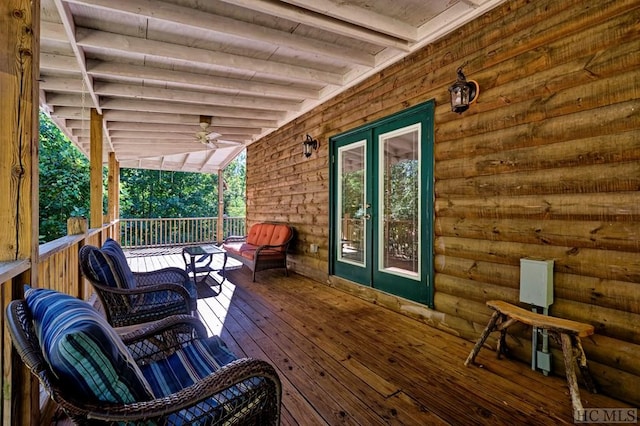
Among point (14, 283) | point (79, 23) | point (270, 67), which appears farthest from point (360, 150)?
point (14, 283)

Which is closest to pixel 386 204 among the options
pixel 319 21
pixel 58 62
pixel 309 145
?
pixel 309 145

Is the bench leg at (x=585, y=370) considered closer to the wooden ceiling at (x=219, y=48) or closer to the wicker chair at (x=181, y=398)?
the wicker chair at (x=181, y=398)

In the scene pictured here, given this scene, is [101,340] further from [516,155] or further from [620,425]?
[516,155]

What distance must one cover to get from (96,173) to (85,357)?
4.63m

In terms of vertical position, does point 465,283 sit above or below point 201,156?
below

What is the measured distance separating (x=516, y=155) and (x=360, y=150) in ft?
6.64

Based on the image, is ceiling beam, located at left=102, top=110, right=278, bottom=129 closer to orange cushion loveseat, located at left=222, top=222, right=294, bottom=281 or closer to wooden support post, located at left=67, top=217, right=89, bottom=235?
orange cushion loveseat, located at left=222, top=222, right=294, bottom=281

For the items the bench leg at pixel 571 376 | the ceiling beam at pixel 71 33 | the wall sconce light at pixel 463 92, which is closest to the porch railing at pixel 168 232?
the ceiling beam at pixel 71 33

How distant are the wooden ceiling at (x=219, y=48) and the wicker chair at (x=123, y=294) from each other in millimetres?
1909

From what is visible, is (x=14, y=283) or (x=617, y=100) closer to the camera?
(x=14, y=283)

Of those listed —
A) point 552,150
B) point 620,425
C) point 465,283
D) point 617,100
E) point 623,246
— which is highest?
point 617,100

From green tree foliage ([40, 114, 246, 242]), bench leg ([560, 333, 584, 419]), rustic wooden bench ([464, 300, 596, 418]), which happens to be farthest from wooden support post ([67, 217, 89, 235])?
green tree foliage ([40, 114, 246, 242])

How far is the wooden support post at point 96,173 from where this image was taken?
445 cm

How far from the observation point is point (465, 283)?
2.71m
